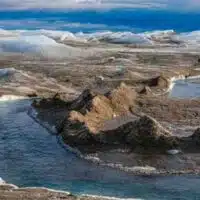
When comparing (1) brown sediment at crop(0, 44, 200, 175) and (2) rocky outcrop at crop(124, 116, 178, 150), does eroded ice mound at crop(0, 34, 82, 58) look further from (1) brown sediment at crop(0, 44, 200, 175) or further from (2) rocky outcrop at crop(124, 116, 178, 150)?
(2) rocky outcrop at crop(124, 116, 178, 150)

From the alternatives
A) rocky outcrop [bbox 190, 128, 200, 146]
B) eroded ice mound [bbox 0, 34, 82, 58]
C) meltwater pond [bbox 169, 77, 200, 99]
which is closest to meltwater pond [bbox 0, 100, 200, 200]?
rocky outcrop [bbox 190, 128, 200, 146]

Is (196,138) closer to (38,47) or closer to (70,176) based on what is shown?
(70,176)

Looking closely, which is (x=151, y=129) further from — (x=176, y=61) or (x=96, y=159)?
(x=176, y=61)

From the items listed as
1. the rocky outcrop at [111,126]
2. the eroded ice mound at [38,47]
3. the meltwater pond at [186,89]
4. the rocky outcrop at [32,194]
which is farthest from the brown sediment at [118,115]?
the eroded ice mound at [38,47]

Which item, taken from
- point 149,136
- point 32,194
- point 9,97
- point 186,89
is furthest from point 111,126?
point 186,89

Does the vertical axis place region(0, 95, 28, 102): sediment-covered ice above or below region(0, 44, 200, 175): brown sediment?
below

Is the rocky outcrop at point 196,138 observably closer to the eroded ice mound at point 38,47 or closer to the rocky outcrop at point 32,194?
the rocky outcrop at point 32,194
